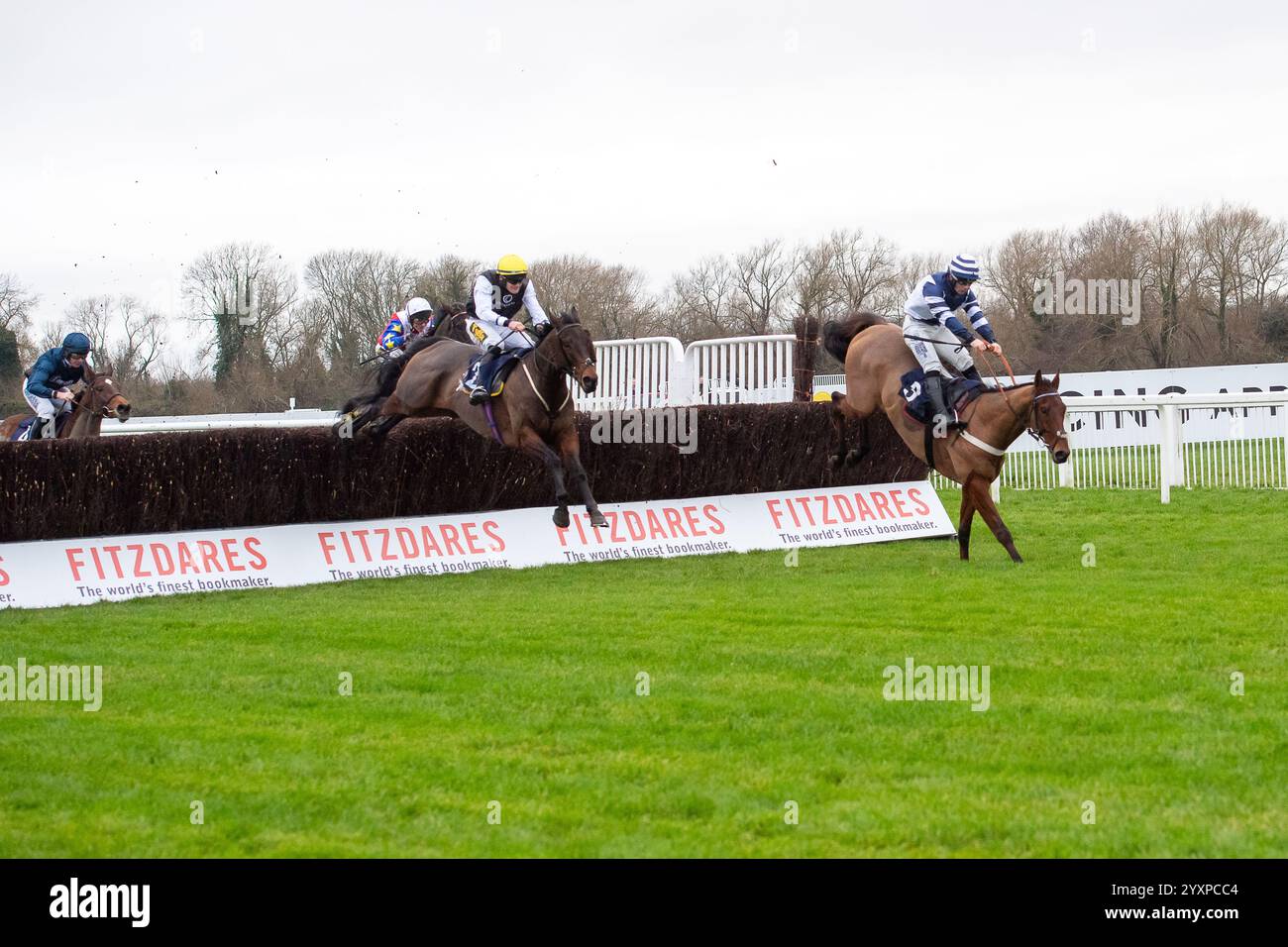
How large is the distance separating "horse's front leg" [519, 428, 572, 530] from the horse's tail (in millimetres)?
3064

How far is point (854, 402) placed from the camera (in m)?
13.3

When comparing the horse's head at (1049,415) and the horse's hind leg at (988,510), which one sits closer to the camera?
the horse's head at (1049,415)

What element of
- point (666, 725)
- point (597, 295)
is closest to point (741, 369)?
point (666, 725)

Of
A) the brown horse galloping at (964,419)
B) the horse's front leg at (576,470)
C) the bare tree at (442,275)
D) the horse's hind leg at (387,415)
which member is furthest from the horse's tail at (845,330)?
the bare tree at (442,275)

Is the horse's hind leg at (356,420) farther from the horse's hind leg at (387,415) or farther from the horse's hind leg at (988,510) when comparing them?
the horse's hind leg at (988,510)

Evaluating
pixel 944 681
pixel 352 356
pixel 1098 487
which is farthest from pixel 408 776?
pixel 352 356

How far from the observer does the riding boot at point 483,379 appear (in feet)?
40.3

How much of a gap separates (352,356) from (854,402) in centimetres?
2650

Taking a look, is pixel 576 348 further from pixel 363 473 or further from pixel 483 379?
pixel 363 473

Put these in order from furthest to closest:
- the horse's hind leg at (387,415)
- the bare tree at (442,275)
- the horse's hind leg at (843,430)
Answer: the bare tree at (442,275) < the horse's hind leg at (843,430) < the horse's hind leg at (387,415)

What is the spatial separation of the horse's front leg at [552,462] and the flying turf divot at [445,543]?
117 centimetres

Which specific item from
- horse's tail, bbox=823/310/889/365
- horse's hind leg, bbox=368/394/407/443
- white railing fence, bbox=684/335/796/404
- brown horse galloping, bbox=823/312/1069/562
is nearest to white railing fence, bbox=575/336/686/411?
white railing fence, bbox=684/335/796/404

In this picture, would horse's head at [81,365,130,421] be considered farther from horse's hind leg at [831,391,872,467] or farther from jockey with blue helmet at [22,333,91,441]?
horse's hind leg at [831,391,872,467]
